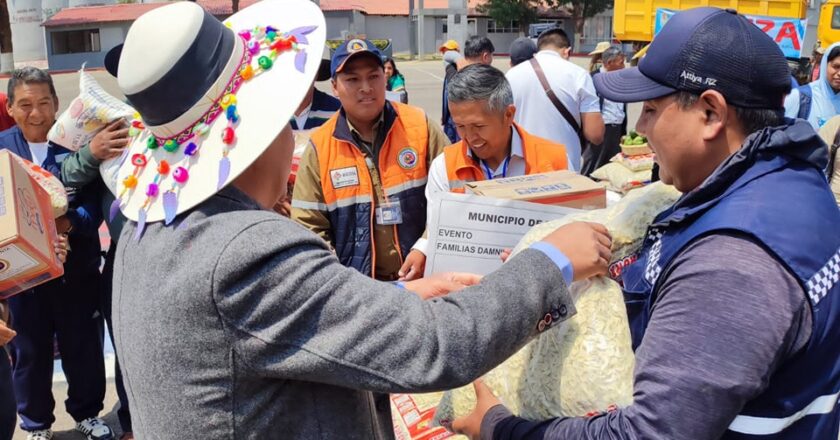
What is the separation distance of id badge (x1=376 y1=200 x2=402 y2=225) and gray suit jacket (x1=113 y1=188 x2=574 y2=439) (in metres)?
1.93

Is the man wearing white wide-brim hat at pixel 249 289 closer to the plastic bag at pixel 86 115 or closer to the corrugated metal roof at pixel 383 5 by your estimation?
the plastic bag at pixel 86 115

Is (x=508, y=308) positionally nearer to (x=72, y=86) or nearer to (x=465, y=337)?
(x=465, y=337)

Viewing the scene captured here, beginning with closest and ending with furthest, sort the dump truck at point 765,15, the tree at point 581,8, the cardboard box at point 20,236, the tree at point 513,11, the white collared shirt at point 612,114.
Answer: the cardboard box at point 20,236 → the white collared shirt at point 612,114 → the dump truck at point 765,15 → the tree at point 581,8 → the tree at point 513,11

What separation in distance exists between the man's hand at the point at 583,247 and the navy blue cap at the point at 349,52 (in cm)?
232

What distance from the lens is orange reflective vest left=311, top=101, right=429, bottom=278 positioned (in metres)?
3.24

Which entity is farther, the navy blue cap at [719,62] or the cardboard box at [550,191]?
the cardboard box at [550,191]

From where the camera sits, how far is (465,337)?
4.03 ft

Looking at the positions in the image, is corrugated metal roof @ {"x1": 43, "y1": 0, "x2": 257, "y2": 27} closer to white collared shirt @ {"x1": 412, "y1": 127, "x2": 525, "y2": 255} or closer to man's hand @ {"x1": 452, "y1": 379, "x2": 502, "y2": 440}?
white collared shirt @ {"x1": 412, "y1": 127, "x2": 525, "y2": 255}

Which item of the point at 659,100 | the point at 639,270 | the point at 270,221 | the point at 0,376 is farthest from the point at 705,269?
the point at 0,376

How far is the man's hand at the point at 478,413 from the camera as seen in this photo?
1.57 meters

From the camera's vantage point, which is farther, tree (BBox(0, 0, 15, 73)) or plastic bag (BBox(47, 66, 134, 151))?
tree (BBox(0, 0, 15, 73))

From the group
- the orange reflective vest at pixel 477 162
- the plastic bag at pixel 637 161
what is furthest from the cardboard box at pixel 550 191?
the plastic bag at pixel 637 161

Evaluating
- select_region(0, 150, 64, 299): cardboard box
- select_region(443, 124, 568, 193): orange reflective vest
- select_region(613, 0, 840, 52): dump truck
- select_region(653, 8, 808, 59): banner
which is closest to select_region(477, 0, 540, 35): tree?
Result: select_region(613, 0, 840, 52): dump truck

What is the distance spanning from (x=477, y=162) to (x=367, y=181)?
0.52 meters
